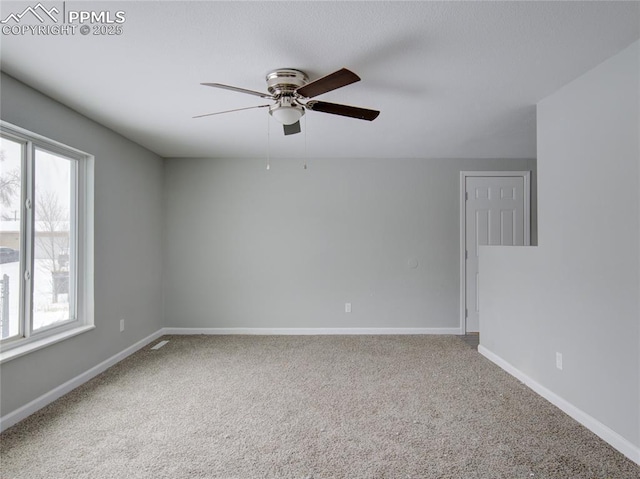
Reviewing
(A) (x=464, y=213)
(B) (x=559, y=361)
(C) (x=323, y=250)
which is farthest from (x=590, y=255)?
(C) (x=323, y=250)

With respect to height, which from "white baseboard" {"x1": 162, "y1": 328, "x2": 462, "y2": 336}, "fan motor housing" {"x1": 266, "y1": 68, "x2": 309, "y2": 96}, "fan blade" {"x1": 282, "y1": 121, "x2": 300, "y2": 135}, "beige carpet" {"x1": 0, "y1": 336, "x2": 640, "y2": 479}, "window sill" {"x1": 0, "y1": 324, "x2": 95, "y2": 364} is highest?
"fan motor housing" {"x1": 266, "y1": 68, "x2": 309, "y2": 96}

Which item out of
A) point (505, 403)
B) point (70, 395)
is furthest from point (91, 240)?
point (505, 403)

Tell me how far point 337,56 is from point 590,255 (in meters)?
2.01

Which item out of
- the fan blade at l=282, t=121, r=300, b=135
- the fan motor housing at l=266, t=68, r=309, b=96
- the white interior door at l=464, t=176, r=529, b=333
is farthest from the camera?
the white interior door at l=464, t=176, r=529, b=333

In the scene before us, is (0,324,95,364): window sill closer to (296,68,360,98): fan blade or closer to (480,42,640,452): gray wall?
(296,68,360,98): fan blade

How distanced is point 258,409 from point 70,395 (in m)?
1.51

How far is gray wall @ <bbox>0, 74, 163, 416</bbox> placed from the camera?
2.39 meters

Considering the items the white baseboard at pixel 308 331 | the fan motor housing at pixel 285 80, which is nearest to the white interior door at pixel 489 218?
the white baseboard at pixel 308 331

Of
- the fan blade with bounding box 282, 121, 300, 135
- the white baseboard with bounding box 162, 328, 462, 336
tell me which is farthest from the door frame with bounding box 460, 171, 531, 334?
the fan blade with bounding box 282, 121, 300, 135

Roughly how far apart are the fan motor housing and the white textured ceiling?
6 cm

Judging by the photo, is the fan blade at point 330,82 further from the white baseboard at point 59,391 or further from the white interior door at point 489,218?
the white interior door at point 489,218

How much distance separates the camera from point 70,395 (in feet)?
9.02

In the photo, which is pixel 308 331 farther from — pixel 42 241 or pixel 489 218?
pixel 42 241

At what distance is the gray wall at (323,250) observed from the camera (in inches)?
182
